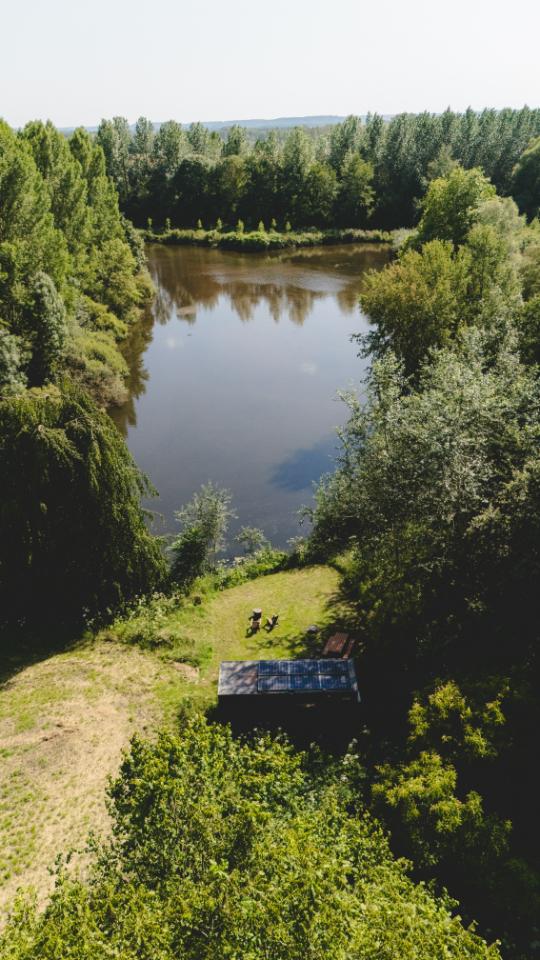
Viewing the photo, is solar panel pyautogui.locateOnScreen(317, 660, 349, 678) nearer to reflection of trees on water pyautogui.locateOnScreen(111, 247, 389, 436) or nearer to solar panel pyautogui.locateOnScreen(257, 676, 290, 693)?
solar panel pyautogui.locateOnScreen(257, 676, 290, 693)

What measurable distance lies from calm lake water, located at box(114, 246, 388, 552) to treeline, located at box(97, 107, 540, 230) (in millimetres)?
27489

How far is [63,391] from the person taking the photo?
59.9 ft

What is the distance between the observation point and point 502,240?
36906mm

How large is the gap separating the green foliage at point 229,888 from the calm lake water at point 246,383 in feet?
55.9

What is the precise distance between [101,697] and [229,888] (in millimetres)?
10727

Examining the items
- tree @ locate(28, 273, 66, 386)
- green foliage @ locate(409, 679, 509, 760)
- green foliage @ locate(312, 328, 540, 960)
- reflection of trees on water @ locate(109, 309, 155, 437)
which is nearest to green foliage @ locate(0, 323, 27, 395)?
tree @ locate(28, 273, 66, 386)

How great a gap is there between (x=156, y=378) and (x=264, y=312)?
60.2 feet

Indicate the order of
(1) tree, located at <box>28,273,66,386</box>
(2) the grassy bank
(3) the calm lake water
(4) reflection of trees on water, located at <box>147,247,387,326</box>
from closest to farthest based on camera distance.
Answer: (3) the calm lake water → (1) tree, located at <box>28,273,66,386</box> → (4) reflection of trees on water, located at <box>147,247,387,326</box> → (2) the grassy bank

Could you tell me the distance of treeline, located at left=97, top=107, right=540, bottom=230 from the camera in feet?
310

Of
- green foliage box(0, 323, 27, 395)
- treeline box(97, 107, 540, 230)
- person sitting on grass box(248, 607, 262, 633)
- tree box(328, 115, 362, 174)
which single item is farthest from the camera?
tree box(328, 115, 362, 174)

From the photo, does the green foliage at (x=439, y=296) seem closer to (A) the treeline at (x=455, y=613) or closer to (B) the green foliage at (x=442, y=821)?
(A) the treeline at (x=455, y=613)

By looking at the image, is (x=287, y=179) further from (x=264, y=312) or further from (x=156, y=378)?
(x=156, y=378)

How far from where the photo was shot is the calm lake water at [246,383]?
32406 millimetres

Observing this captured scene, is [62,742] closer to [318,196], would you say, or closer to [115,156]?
[318,196]
